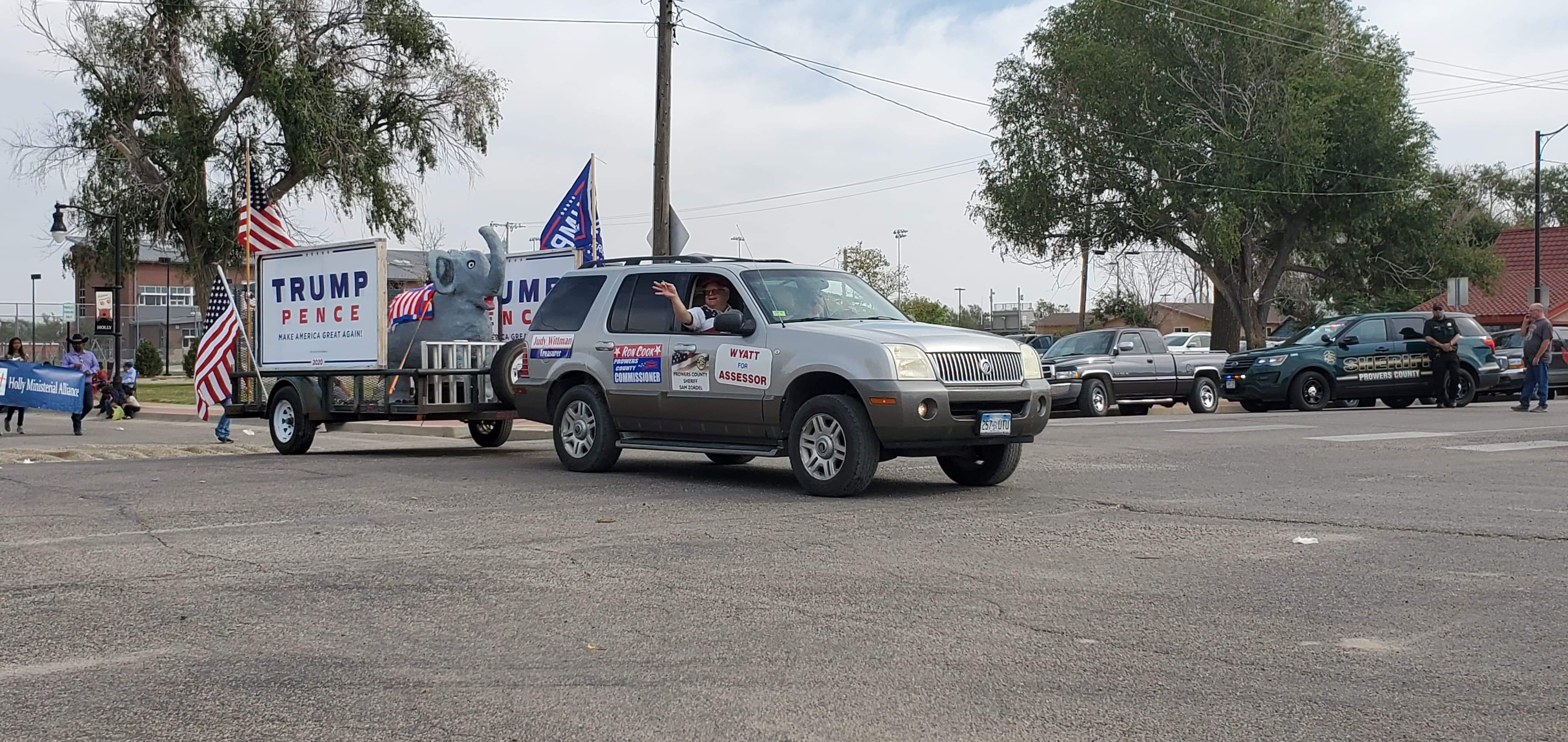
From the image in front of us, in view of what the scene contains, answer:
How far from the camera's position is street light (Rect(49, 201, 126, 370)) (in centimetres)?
3394

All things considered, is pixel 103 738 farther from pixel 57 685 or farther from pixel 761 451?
pixel 761 451

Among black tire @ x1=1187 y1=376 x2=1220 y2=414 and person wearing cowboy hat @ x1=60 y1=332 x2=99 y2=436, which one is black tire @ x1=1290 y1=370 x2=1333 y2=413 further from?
person wearing cowboy hat @ x1=60 y1=332 x2=99 y2=436

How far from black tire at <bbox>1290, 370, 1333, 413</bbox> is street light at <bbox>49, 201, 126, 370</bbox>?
89.1 feet

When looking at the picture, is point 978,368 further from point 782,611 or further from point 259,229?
point 259,229

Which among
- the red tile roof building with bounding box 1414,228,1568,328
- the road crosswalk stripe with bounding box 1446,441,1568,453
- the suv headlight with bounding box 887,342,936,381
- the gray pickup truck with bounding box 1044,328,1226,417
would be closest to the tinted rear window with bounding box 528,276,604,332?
the suv headlight with bounding box 887,342,936,381

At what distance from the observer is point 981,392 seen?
1005cm

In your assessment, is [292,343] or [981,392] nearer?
[981,392]

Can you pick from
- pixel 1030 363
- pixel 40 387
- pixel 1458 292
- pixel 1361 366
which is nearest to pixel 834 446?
pixel 1030 363

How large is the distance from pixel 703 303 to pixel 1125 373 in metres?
14.6

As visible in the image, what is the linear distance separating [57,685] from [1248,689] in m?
4.02

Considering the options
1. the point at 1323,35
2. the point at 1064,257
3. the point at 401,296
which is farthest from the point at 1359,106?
the point at 401,296

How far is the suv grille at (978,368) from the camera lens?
32.8 feet

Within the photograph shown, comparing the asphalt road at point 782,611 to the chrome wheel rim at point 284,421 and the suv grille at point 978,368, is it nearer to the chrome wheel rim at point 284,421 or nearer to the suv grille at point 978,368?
the suv grille at point 978,368

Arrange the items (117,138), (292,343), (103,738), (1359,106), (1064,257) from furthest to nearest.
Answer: (1064,257) → (1359,106) → (117,138) → (292,343) → (103,738)
